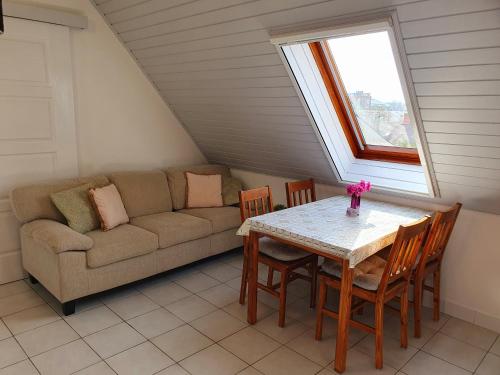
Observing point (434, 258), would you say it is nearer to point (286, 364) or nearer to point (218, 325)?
point (286, 364)

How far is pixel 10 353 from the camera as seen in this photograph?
220 centimetres

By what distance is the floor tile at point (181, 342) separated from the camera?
2264 mm

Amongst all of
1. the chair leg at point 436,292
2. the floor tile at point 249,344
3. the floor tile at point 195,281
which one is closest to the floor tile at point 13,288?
the floor tile at point 195,281

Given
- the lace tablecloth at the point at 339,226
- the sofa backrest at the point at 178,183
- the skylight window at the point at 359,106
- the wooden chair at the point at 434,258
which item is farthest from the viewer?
the sofa backrest at the point at 178,183

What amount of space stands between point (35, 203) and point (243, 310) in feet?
5.45

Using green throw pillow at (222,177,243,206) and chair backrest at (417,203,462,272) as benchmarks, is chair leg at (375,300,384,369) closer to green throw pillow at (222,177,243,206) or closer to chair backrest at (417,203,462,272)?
chair backrest at (417,203,462,272)

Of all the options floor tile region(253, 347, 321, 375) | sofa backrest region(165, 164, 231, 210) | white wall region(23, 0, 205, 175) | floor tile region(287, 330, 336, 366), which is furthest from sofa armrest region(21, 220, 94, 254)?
floor tile region(287, 330, 336, 366)

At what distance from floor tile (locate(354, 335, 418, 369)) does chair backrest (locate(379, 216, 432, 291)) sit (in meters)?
0.43

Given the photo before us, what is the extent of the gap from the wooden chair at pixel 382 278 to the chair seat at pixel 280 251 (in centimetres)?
24

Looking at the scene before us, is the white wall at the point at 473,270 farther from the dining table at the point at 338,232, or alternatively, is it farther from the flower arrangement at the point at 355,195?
the flower arrangement at the point at 355,195

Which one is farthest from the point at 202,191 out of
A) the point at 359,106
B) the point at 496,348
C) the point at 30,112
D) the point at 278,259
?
the point at 496,348

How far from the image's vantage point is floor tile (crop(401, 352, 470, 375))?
2.17m

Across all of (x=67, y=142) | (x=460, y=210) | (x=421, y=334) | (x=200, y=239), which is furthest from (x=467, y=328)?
(x=67, y=142)

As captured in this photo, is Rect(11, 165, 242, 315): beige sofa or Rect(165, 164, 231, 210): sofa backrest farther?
Rect(165, 164, 231, 210): sofa backrest
